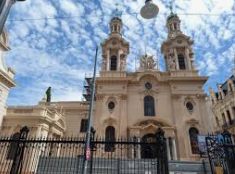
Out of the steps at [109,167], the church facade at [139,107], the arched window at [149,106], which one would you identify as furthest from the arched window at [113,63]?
the steps at [109,167]

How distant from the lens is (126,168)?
14336 millimetres

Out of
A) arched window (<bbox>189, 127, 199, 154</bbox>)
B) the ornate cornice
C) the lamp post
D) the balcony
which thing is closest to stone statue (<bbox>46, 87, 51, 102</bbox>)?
the ornate cornice

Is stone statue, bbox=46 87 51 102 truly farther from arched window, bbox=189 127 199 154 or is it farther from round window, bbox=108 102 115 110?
arched window, bbox=189 127 199 154

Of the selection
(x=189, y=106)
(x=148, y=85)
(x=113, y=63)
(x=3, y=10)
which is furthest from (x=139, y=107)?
(x=3, y=10)

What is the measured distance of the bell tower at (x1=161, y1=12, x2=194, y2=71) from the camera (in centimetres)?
3219

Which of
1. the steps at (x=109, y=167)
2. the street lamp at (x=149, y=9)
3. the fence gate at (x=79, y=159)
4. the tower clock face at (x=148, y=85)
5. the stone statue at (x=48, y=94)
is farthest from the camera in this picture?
the stone statue at (x=48, y=94)

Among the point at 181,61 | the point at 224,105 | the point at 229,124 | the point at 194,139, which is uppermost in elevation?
the point at 181,61

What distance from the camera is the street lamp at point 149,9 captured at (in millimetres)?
7723

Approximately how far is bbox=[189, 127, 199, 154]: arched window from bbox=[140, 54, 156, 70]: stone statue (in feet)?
38.9

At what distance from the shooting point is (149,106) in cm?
2803

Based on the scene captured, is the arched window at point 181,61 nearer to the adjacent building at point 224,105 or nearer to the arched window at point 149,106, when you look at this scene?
the arched window at point 149,106

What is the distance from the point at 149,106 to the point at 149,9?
21354 mm

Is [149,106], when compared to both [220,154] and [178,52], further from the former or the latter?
[220,154]

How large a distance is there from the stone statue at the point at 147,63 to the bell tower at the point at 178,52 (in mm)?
2905
